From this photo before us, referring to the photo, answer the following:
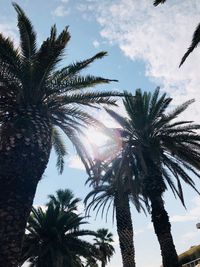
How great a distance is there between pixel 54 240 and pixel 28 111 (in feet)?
61.5

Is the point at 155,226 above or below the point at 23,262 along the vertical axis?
below

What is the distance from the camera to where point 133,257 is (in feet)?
83.7

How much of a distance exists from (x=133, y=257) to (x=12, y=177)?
18213 millimetres

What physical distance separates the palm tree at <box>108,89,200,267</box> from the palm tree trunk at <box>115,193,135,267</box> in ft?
20.8

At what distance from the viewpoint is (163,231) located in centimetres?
1741

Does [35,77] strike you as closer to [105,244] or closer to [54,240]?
[54,240]

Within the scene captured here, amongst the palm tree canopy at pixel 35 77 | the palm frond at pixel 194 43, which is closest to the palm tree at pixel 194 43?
the palm frond at pixel 194 43

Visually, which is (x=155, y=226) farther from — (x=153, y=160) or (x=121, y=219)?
(x=121, y=219)

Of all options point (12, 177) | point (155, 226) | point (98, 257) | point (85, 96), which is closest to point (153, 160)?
point (155, 226)

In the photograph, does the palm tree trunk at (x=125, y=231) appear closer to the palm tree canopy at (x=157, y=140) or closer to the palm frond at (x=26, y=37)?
the palm tree canopy at (x=157, y=140)

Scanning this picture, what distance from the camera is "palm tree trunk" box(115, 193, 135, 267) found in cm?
2547

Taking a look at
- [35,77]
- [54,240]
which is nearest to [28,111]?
[35,77]

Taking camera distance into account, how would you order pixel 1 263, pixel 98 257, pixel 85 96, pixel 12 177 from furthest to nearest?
pixel 98 257 < pixel 85 96 < pixel 12 177 < pixel 1 263

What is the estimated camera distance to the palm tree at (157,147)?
1797cm
